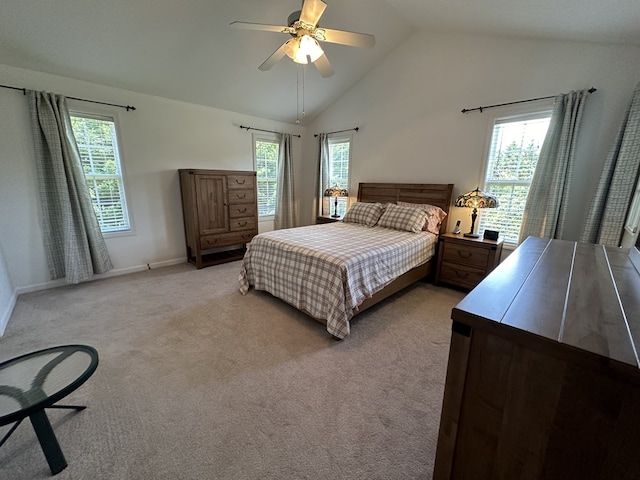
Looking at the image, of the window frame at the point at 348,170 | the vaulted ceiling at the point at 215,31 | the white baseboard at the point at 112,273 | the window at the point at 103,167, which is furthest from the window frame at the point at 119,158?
the window frame at the point at 348,170

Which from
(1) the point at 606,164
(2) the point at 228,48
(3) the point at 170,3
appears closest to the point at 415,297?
(1) the point at 606,164

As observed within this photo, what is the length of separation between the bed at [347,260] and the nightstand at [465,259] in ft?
0.54

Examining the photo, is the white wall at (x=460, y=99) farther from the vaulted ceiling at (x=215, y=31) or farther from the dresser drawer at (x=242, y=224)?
the dresser drawer at (x=242, y=224)

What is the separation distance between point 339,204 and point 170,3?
11.7ft

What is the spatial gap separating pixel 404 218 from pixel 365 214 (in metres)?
0.62

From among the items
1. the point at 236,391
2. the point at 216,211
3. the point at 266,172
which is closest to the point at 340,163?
the point at 266,172

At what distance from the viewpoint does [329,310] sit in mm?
2209

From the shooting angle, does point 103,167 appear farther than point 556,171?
Yes

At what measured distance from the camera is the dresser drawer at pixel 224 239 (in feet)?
12.9

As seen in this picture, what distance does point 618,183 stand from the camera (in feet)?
7.54

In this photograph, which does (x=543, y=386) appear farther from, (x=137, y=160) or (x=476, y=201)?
(x=137, y=160)

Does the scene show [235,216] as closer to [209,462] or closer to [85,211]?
[85,211]

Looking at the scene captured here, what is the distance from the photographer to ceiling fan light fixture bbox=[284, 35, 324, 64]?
212 centimetres

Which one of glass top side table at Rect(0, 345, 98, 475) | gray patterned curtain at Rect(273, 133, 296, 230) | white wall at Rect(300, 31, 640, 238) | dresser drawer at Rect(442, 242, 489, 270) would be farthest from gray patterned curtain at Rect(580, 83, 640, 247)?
gray patterned curtain at Rect(273, 133, 296, 230)
